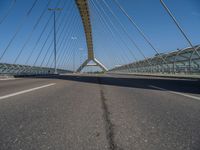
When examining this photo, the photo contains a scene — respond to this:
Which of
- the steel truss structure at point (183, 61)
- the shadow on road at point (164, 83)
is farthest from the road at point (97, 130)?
the steel truss structure at point (183, 61)

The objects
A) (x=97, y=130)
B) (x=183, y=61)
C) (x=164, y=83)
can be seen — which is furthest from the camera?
(x=183, y=61)

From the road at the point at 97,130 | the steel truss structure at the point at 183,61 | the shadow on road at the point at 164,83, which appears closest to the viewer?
the road at the point at 97,130

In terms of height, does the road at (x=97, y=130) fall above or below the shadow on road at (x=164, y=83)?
below

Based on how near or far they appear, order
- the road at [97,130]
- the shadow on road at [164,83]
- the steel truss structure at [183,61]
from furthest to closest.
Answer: the steel truss structure at [183,61] < the shadow on road at [164,83] < the road at [97,130]

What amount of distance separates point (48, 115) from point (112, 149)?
1.75m

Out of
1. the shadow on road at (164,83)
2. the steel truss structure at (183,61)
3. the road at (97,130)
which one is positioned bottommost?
the road at (97,130)

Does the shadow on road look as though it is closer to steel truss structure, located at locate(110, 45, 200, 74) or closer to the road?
the road

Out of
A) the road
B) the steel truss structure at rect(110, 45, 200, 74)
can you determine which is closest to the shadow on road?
the road

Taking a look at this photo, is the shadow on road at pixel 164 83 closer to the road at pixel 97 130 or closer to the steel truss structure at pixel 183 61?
the road at pixel 97 130

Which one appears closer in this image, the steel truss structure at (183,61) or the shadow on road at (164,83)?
the shadow on road at (164,83)

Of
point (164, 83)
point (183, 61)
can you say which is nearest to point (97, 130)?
point (164, 83)

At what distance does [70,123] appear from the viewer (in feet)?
10.1

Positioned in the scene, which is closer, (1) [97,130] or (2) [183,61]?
(1) [97,130]

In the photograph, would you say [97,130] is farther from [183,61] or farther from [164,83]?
[183,61]
